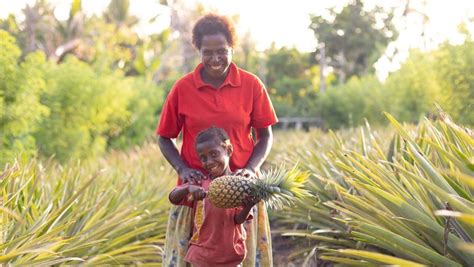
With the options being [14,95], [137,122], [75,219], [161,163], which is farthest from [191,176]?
[137,122]

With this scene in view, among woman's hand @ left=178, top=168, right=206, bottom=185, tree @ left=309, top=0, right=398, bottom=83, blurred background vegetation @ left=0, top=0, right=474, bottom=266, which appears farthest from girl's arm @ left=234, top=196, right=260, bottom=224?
tree @ left=309, top=0, right=398, bottom=83

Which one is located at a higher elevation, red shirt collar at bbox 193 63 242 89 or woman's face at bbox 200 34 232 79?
woman's face at bbox 200 34 232 79

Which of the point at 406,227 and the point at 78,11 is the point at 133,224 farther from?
the point at 78,11

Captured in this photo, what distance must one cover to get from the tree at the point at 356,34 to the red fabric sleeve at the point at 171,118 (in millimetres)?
34651

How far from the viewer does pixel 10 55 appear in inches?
282

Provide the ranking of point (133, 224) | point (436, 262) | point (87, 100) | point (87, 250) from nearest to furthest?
point (436, 262), point (87, 250), point (133, 224), point (87, 100)

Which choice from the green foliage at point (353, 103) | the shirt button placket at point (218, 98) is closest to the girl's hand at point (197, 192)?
the shirt button placket at point (218, 98)

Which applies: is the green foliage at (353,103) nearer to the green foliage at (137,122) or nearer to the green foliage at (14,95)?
the green foliage at (137,122)

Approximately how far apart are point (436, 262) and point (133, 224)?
2763 mm

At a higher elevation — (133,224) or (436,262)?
(436,262)

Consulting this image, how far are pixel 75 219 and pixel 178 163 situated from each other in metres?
0.92

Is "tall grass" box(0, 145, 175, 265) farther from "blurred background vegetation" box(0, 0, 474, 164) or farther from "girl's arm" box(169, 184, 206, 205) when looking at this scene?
"blurred background vegetation" box(0, 0, 474, 164)

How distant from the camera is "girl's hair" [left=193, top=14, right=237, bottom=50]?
11.5 ft

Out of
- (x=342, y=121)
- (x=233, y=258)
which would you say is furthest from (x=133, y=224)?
(x=342, y=121)
